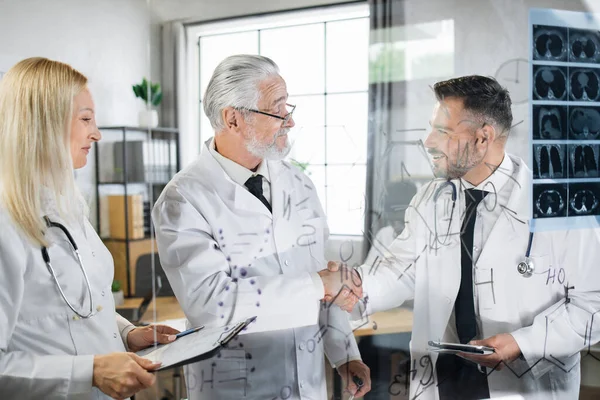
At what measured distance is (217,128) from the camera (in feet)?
2.97

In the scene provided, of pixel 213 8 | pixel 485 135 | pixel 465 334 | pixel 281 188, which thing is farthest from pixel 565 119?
pixel 213 8

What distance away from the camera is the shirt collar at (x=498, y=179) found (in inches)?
38.2

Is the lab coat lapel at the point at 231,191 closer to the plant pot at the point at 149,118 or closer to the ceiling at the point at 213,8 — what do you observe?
the plant pot at the point at 149,118

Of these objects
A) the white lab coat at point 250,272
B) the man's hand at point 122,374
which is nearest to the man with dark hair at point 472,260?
the white lab coat at point 250,272

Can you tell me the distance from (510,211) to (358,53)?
363 millimetres

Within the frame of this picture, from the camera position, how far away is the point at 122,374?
0.83 m

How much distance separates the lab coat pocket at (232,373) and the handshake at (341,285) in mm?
162

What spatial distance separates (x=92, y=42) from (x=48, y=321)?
1.12 m

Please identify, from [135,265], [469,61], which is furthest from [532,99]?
[135,265]

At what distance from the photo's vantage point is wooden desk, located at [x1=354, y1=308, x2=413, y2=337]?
0.96m

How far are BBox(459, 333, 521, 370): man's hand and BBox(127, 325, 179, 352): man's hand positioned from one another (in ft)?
1.59

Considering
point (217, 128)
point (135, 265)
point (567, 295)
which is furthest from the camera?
point (135, 265)

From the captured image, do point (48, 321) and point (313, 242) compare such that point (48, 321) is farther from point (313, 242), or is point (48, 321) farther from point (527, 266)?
point (527, 266)

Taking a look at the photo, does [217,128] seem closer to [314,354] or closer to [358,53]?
[358,53]
